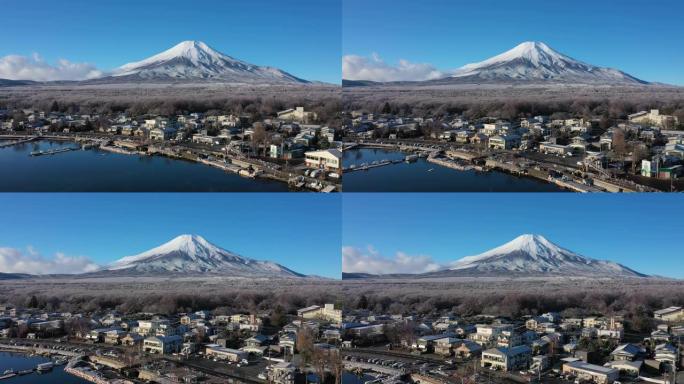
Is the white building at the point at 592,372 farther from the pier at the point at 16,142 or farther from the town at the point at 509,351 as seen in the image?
the pier at the point at 16,142

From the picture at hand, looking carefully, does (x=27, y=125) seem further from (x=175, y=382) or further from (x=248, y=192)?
(x=175, y=382)

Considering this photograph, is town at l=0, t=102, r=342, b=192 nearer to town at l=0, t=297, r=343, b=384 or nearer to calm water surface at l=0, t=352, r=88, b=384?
town at l=0, t=297, r=343, b=384

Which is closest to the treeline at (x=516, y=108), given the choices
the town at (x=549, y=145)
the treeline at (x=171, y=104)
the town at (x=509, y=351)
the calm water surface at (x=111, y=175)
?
the town at (x=549, y=145)

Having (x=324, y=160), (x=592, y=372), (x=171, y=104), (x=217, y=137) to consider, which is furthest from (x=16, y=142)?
(x=592, y=372)

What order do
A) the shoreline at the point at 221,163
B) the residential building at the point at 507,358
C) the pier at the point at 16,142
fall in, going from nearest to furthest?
the residential building at the point at 507,358
the shoreline at the point at 221,163
the pier at the point at 16,142

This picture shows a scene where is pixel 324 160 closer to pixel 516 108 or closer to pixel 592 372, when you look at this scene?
pixel 592 372
